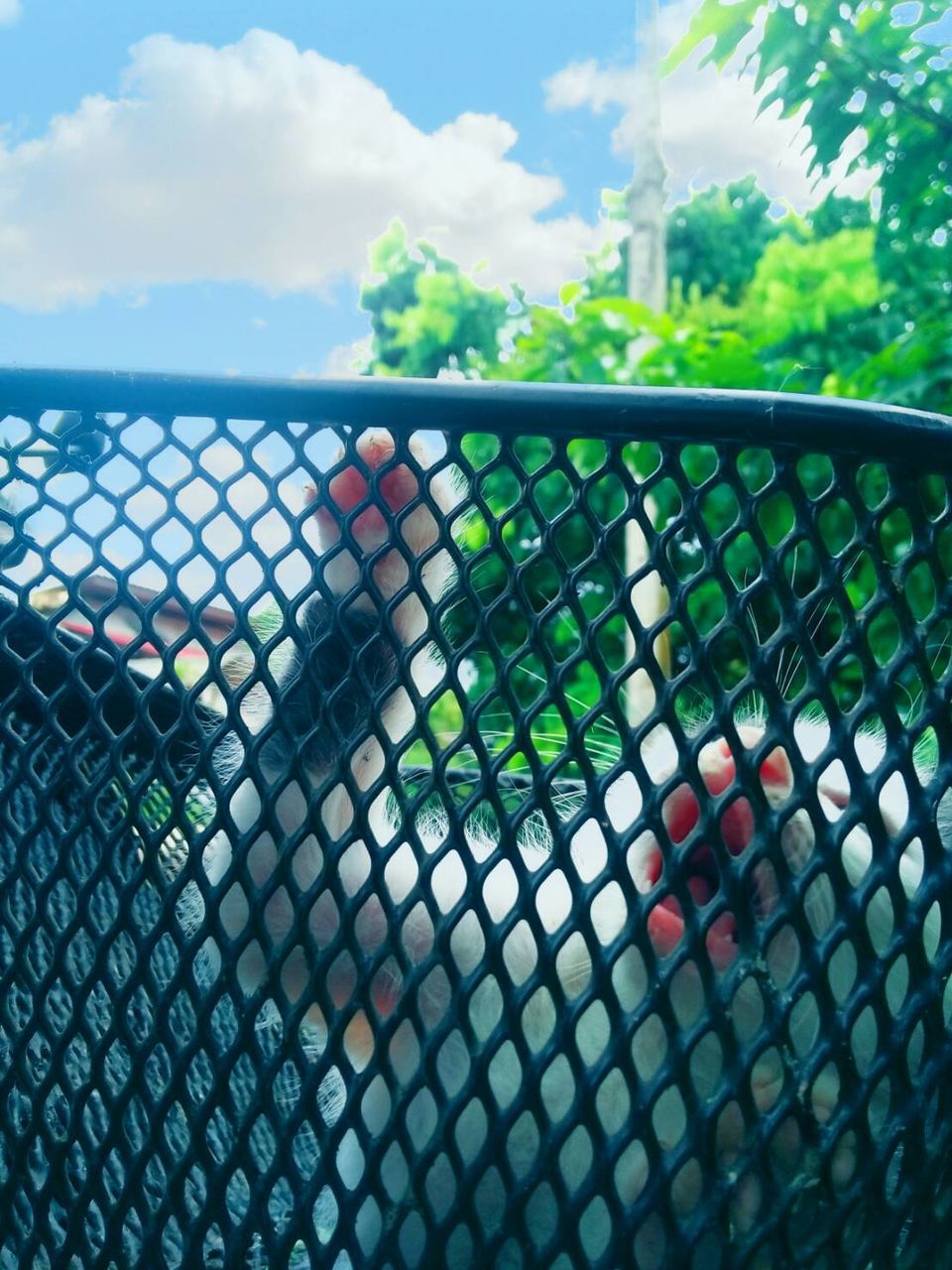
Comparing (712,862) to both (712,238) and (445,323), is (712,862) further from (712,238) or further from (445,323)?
(712,238)

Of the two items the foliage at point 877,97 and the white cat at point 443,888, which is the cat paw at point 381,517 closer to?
the white cat at point 443,888

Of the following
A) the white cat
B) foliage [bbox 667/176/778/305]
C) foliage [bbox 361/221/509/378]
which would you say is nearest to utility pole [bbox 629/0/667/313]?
foliage [bbox 361/221/509/378]

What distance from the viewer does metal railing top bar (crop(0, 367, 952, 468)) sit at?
0.53 meters

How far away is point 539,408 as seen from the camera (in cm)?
53

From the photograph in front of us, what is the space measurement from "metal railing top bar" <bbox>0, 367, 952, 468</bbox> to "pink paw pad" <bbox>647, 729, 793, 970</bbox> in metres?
0.23

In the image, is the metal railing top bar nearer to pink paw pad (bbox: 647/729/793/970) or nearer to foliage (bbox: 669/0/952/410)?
pink paw pad (bbox: 647/729/793/970)

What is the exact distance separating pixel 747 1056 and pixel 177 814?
296 mm

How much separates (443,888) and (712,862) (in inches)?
13.7

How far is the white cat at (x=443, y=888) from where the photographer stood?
1.82 feet

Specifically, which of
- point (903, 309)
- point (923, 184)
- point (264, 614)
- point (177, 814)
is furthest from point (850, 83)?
point (177, 814)

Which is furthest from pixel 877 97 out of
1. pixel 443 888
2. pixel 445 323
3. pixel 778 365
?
pixel 445 323

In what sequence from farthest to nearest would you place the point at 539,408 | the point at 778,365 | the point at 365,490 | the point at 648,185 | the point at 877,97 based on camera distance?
the point at 648,185, the point at 778,365, the point at 877,97, the point at 365,490, the point at 539,408

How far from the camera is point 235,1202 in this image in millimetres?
941

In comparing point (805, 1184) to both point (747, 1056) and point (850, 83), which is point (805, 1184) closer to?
point (747, 1056)
